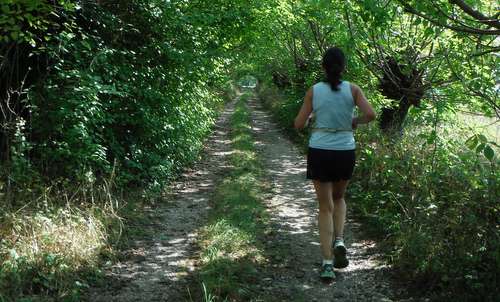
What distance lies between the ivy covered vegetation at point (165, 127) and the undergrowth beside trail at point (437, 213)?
2 cm

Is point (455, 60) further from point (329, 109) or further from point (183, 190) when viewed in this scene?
point (183, 190)

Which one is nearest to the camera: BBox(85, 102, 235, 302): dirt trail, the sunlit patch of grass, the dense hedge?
the sunlit patch of grass

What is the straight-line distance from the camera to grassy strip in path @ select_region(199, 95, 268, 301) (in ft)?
14.3

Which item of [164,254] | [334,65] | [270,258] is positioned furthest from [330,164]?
[164,254]

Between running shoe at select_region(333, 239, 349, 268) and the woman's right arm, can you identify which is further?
running shoe at select_region(333, 239, 349, 268)

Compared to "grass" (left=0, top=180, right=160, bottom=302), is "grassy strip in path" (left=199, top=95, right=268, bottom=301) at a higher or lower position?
lower

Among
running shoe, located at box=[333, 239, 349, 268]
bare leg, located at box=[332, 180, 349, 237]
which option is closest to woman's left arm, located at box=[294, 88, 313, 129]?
bare leg, located at box=[332, 180, 349, 237]

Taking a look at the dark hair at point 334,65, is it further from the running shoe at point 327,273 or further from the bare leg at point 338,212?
the running shoe at point 327,273

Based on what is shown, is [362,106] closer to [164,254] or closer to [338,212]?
[338,212]

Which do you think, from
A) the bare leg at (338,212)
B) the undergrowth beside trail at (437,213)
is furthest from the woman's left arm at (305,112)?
the undergrowth beside trail at (437,213)

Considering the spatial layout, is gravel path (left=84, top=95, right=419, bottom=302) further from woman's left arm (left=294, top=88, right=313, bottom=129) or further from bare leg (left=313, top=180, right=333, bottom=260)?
woman's left arm (left=294, top=88, right=313, bottom=129)

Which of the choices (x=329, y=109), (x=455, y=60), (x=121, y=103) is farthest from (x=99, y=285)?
(x=455, y=60)

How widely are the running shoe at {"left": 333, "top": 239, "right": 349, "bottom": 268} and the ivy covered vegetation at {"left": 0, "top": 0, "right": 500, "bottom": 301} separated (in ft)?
2.37

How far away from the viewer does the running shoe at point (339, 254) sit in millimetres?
4590
